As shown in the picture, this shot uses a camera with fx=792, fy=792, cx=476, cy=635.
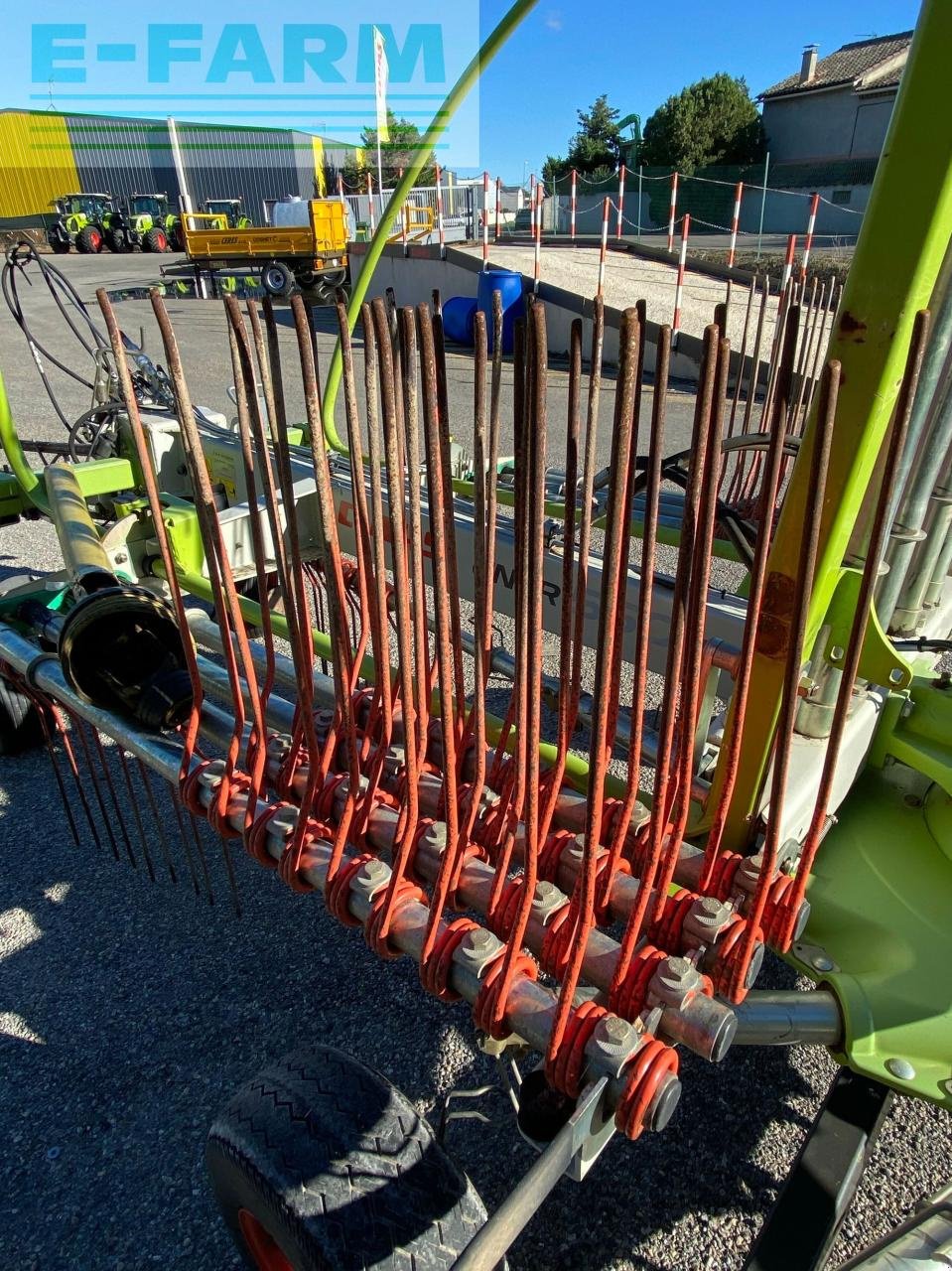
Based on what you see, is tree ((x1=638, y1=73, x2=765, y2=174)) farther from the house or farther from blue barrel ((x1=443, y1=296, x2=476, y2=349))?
blue barrel ((x1=443, y1=296, x2=476, y2=349))

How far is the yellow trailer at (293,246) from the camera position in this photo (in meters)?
16.8

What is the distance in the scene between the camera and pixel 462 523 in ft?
7.72

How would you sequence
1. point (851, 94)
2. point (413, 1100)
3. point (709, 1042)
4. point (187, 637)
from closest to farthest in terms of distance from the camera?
point (709, 1042), point (187, 637), point (413, 1100), point (851, 94)

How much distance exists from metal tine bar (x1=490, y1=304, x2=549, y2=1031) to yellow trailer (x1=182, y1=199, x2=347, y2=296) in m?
17.2

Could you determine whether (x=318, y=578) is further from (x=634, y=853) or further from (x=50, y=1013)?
(x=634, y=853)

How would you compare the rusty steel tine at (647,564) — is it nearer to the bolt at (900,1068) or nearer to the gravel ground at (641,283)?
the bolt at (900,1068)

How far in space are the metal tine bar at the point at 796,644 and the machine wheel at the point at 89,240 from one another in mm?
32297

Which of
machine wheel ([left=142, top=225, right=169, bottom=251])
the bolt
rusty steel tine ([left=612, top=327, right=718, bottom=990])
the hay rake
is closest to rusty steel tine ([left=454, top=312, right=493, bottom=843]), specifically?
the hay rake

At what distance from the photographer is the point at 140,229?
87.7 feet

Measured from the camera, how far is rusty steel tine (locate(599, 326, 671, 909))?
0.90 meters

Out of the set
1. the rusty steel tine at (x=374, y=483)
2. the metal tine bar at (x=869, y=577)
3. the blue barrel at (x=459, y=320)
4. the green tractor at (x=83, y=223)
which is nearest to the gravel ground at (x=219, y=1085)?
the metal tine bar at (x=869, y=577)

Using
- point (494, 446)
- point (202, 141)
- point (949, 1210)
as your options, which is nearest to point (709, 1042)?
point (949, 1210)

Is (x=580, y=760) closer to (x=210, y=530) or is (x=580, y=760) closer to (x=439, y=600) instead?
(x=439, y=600)

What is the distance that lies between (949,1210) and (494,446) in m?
1.34
